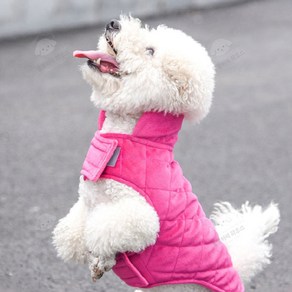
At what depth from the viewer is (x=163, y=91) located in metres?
2.47

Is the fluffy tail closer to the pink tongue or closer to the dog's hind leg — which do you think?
the dog's hind leg

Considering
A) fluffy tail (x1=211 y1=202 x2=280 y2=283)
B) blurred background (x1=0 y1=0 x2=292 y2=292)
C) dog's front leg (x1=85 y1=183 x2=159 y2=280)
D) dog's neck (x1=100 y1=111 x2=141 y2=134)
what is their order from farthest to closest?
blurred background (x1=0 y1=0 x2=292 y2=292) → fluffy tail (x1=211 y1=202 x2=280 y2=283) → dog's neck (x1=100 y1=111 x2=141 y2=134) → dog's front leg (x1=85 y1=183 x2=159 y2=280)

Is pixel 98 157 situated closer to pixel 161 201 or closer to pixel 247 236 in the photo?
pixel 161 201

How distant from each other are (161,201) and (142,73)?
0.44 meters

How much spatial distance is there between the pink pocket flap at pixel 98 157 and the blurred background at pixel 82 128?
1251 millimetres

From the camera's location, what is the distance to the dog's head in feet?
8.10

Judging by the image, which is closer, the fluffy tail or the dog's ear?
the dog's ear

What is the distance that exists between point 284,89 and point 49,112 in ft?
8.49

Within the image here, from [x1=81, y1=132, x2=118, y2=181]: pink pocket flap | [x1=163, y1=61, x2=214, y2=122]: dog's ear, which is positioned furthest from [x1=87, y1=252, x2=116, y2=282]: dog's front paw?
[x1=163, y1=61, x2=214, y2=122]: dog's ear

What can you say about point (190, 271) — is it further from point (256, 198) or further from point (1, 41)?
point (1, 41)

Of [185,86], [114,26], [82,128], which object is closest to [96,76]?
[114,26]

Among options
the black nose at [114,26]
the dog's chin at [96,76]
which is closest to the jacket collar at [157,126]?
the dog's chin at [96,76]

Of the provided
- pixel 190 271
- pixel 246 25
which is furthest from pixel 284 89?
pixel 190 271

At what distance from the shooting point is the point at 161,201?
251cm
